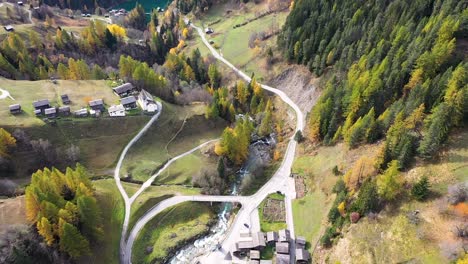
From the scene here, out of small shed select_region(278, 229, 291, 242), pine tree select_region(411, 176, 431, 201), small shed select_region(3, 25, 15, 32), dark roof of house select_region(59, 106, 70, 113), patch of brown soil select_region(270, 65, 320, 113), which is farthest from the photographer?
small shed select_region(3, 25, 15, 32)

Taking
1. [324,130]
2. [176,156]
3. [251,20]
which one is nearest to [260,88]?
[324,130]

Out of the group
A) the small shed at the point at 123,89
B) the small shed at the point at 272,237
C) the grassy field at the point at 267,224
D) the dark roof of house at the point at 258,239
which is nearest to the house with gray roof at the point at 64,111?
the small shed at the point at 123,89

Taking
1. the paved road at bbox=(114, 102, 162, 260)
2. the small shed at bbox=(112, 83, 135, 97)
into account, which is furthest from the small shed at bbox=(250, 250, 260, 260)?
the small shed at bbox=(112, 83, 135, 97)

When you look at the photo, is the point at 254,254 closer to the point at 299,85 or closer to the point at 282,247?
the point at 282,247

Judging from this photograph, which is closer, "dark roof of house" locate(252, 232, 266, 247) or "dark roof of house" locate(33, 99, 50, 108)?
"dark roof of house" locate(252, 232, 266, 247)

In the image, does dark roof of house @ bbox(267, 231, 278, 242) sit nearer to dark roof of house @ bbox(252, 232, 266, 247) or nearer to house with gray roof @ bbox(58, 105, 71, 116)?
dark roof of house @ bbox(252, 232, 266, 247)

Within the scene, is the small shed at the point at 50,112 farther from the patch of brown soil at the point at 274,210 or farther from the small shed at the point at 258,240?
the small shed at the point at 258,240
